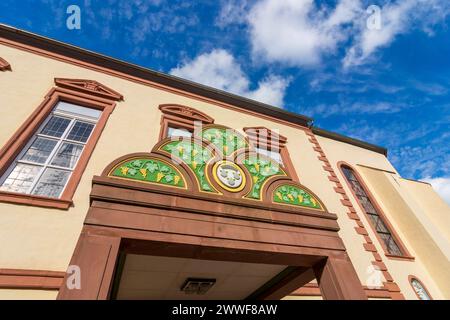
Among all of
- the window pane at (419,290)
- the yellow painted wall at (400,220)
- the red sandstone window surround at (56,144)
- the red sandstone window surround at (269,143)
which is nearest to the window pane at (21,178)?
the red sandstone window surround at (56,144)

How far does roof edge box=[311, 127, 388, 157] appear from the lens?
12298mm

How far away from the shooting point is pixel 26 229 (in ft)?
13.6

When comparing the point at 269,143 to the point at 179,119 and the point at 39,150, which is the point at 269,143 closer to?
the point at 179,119

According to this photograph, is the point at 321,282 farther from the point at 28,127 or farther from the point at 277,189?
the point at 28,127

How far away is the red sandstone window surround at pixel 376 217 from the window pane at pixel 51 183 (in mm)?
9685

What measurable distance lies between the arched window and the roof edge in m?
6.78

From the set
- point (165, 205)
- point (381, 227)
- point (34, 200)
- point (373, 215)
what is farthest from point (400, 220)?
point (34, 200)

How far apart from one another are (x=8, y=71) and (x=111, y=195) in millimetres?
5959

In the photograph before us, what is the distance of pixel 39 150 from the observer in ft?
18.7

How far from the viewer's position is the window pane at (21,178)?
474 centimetres

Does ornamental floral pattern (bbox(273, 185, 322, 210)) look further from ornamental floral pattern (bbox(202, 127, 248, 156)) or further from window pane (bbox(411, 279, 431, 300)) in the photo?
window pane (bbox(411, 279, 431, 300))

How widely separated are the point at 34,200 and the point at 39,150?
176cm

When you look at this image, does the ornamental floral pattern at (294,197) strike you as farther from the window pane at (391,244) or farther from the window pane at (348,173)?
the window pane at (348,173)

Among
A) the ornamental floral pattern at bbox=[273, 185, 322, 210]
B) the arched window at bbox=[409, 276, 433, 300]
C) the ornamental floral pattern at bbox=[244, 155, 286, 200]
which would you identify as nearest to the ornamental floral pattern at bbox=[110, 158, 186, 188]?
the ornamental floral pattern at bbox=[244, 155, 286, 200]
